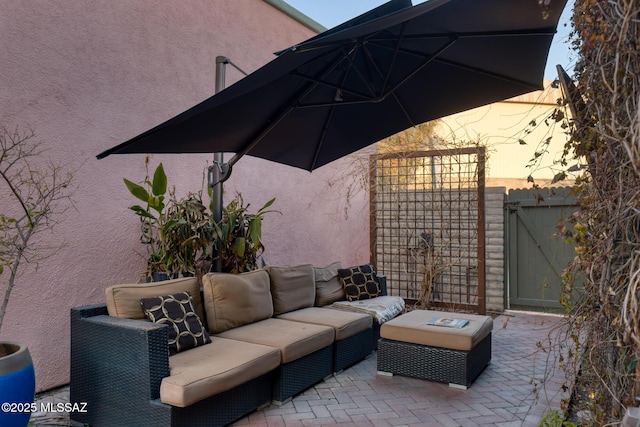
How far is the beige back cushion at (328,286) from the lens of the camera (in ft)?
16.0

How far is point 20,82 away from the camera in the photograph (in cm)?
332

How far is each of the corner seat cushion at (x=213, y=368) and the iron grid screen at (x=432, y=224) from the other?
390 centimetres

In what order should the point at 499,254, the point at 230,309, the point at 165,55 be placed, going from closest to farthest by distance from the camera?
the point at 230,309
the point at 165,55
the point at 499,254

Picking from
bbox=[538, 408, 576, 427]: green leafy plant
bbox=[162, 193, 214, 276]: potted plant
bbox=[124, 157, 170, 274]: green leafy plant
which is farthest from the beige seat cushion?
bbox=[124, 157, 170, 274]: green leafy plant

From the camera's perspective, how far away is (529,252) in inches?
258

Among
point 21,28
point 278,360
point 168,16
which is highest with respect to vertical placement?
point 168,16

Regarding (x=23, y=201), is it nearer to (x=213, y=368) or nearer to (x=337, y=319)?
(x=213, y=368)

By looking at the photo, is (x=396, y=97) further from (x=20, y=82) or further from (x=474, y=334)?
(x=20, y=82)

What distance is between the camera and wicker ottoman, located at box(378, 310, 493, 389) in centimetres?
362

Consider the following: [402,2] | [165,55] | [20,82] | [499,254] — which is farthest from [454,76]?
[499,254]

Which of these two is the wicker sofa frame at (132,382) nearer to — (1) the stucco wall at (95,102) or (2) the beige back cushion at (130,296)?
(2) the beige back cushion at (130,296)

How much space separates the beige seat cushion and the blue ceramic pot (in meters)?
2.64

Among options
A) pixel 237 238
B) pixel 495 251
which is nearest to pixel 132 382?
pixel 237 238

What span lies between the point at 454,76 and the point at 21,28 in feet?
10.6
